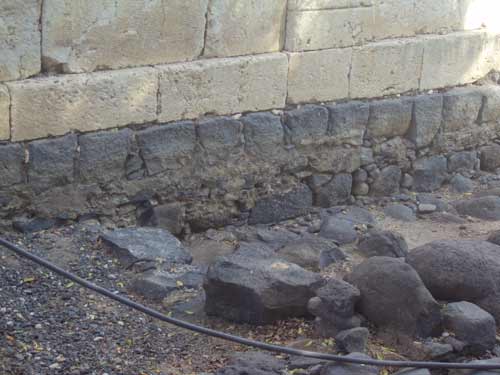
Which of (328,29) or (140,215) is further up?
(328,29)

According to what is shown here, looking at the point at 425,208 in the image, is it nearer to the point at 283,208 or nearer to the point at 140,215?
the point at 283,208

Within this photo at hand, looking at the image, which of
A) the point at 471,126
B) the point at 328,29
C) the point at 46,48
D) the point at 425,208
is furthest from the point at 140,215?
the point at 471,126

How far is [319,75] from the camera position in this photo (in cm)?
697

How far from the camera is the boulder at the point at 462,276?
5207 mm

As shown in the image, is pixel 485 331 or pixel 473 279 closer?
pixel 485 331

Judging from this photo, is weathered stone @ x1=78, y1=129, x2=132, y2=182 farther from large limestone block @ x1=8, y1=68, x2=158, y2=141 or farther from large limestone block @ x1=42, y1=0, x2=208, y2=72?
large limestone block @ x1=42, y1=0, x2=208, y2=72

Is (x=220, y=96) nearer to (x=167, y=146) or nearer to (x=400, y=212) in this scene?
(x=167, y=146)

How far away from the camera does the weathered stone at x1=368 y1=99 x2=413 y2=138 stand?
24.2ft

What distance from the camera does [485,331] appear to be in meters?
4.89

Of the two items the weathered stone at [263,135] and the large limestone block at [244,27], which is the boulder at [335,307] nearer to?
the weathered stone at [263,135]

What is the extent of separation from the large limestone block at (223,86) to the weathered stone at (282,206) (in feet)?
2.27

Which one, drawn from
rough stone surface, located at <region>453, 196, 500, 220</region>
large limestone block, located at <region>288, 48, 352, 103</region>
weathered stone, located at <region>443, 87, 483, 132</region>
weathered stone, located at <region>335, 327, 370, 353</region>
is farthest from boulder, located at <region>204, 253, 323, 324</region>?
weathered stone, located at <region>443, 87, 483, 132</region>

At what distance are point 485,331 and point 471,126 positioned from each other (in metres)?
3.51

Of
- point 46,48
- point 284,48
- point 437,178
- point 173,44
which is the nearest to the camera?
point 46,48
